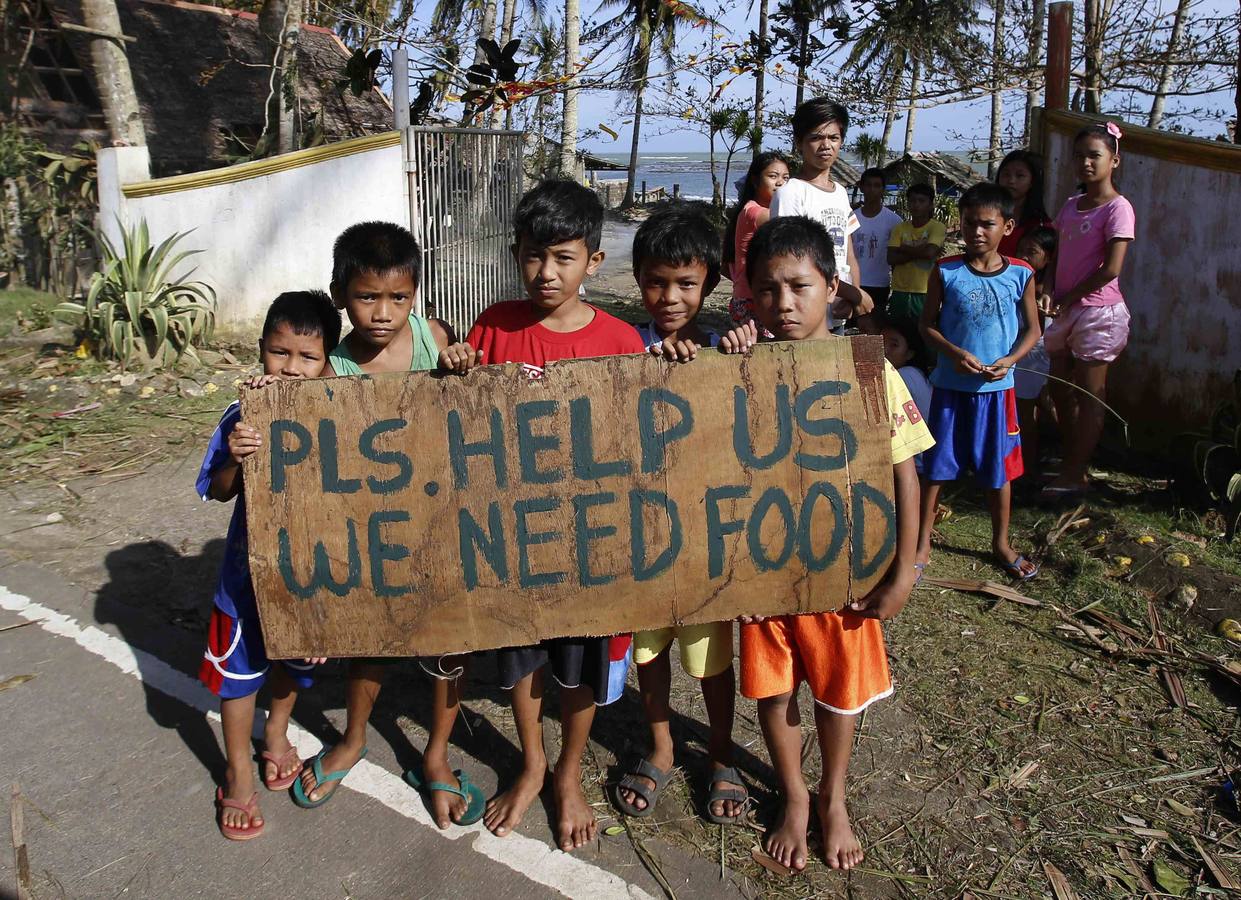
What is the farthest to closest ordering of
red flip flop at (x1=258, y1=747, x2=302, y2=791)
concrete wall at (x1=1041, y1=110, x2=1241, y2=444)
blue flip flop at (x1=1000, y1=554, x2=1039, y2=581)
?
concrete wall at (x1=1041, y1=110, x2=1241, y2=444)
blue flip flop at (x1=1000, y1=554, x2=1039, y2=581)
red flip flop at (x1=258, y1=747, x2=302, y2=791)

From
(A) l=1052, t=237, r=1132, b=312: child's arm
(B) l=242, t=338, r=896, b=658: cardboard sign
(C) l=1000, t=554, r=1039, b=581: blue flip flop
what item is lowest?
(C) l=1000, t=554, r=1039, b=581: blue flip flop

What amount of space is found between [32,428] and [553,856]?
4.92 meters

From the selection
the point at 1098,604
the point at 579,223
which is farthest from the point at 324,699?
the point at 1098,604

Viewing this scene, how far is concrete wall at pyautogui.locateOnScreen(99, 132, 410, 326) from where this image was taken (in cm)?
771

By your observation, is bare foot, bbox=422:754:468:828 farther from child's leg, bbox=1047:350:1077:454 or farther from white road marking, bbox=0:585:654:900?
child's leg, bbox=1047:350:1077:454

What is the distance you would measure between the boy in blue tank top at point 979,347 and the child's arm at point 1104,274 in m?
0.83

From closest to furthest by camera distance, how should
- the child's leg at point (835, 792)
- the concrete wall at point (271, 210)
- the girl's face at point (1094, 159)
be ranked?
the child's leg at point (835, 792), the girl's face at point (1094, 159), the concrete wall at point (271, 210)

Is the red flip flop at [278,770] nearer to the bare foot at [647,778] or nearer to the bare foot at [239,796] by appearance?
the bare foot at [239,796]

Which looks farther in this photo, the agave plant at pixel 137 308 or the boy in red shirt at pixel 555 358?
the agave plant at pixel 137 308

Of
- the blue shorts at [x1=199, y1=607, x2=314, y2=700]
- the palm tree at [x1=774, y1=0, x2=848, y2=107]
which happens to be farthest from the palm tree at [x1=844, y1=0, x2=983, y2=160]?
the blue shorts at [x1=199, y1=607, x2=314, y2=700]

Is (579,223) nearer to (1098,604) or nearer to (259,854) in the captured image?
(259,854)

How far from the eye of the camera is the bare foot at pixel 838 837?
240cm

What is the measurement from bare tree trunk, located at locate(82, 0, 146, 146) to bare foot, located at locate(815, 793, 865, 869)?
9.08 metres

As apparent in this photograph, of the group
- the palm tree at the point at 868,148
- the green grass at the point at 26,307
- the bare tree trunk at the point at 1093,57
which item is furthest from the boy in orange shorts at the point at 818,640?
the palm tree at the point at 868,148
